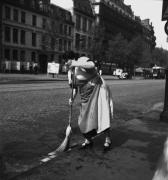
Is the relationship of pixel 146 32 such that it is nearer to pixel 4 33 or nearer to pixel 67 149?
pixel 4 33

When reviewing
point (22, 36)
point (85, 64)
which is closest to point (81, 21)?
point (22, 36)

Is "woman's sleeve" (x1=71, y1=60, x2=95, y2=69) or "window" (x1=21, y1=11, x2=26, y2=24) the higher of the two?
"window" (x1=21, y1=11, x2=26, y2=24)

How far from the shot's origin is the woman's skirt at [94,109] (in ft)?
15.1

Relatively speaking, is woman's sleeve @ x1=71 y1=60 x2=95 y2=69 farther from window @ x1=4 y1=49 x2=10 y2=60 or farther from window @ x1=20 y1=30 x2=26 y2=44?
window @ x1=20 y1=30 x2=26 y2=44

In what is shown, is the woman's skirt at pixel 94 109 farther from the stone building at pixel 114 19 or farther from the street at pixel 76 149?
the stone building at pixel 114 19

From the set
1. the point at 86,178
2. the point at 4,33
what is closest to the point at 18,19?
the point at 4,33

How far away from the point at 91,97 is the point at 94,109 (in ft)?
0.64

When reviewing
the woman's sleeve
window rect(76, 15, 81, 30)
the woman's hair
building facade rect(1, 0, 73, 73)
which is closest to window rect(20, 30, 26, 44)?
building facade rect(1, 0, 73, 73)

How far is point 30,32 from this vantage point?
46688 mm

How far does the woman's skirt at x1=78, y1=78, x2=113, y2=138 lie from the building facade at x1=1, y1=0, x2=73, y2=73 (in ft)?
114

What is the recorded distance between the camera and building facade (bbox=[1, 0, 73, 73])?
41656mm

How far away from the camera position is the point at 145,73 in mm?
60625

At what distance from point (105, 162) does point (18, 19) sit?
43.2 meters

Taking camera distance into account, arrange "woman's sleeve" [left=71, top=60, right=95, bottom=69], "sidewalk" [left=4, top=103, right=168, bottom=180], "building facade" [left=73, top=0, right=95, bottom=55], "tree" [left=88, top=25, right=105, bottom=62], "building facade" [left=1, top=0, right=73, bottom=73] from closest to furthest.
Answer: "sidewalk" [left=4, top=103, right=168, bottom=180], "woman's sleeve" [left=71, top=60, right=95, bottom=69], "building facade" [left=1, top=0, right=73, bottom=73], "tree" [left=88, top=25, right=105, bottom=62], "building facade" [left=73, top=0, right=95, bottom=55]
